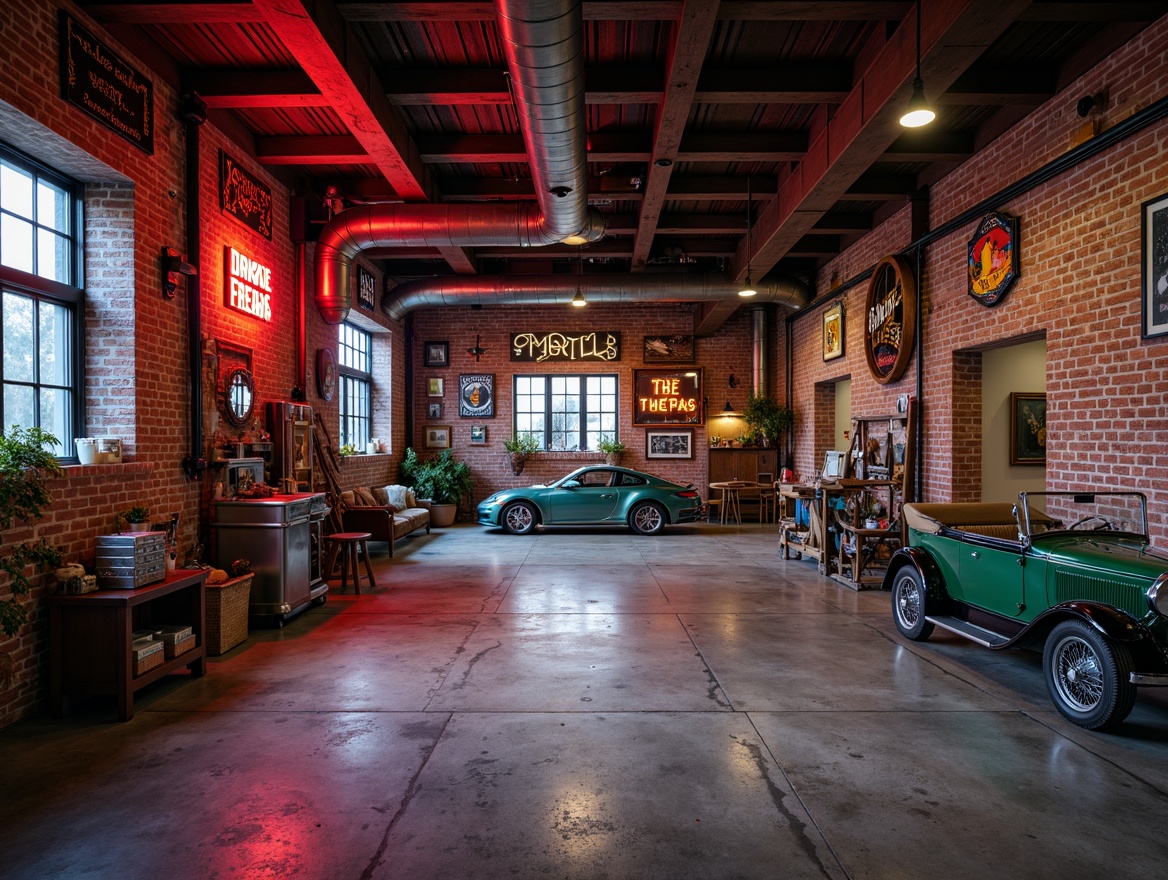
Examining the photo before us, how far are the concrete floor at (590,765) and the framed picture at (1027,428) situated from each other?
3435 mm

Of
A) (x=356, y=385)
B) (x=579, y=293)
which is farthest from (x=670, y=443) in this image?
(x=356, y=385)

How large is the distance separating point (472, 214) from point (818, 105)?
3.90 metres

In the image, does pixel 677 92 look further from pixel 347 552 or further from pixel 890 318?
pixel 347 552

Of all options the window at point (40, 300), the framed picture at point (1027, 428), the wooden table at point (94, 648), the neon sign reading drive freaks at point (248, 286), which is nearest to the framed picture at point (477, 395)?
the neon sign reading drive freaks at point (248, 286)

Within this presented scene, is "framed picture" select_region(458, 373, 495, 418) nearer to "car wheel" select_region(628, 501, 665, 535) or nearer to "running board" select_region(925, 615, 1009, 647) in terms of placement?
"car wheel" select_region(628, 501, 665, 535)

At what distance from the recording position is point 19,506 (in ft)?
11.9

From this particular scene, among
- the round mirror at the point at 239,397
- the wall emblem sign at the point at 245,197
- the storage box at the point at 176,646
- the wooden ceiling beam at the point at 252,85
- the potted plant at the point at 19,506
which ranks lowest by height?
the storage box at the point at 176,646

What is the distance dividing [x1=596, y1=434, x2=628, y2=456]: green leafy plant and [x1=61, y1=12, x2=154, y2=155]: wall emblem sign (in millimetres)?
9949

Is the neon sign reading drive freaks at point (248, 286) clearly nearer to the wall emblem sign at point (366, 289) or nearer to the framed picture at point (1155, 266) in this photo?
the wall emblem sign at point (366, 289)

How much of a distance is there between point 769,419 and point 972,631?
8.92 meters

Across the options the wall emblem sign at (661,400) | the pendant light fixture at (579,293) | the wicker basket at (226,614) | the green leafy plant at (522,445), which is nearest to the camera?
the wicker basket at (226,614)

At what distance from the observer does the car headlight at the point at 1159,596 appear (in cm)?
353

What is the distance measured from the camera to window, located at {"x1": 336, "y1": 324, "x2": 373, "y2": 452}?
10.9 m

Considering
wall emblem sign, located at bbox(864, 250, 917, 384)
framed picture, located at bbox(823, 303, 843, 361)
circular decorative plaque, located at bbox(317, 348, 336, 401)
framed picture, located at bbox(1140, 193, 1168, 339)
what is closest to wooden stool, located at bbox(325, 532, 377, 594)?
circular decorative plaque, located at bbox(317, 348, 336, 401)
